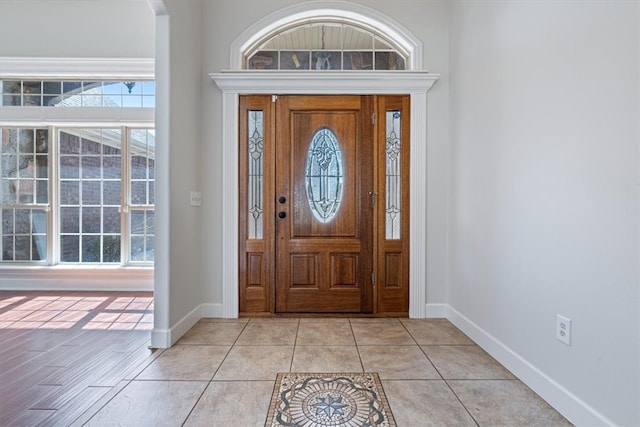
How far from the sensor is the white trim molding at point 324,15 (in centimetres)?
303

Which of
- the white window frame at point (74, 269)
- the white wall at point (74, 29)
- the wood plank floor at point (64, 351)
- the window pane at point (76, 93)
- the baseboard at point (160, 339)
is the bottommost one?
the wood plank floor at point (64, 351)

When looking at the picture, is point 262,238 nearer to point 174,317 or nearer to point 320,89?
point 174,317

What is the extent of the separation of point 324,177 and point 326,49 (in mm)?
1288

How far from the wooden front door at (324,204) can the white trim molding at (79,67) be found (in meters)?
1.73

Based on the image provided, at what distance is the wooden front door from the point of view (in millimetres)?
3031

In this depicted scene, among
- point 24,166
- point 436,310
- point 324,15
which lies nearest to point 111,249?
point 24,166

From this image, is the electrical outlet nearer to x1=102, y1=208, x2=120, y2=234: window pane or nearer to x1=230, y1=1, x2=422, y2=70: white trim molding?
x1=230, y1=1, x2=422, y2=70: white trim molding

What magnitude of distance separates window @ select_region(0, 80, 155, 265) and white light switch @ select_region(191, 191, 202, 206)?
1.45 meters

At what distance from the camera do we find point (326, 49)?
3.14 metres

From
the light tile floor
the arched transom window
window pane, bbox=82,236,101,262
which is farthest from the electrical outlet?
window pane, bbox=82,236,101,262

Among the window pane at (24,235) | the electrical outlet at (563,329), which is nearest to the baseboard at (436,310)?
the electrical outlet at (563,329)

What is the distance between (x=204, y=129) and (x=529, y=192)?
8.85 feet

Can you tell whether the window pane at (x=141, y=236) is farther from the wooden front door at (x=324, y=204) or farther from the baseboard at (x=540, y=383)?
the baseboard at (x=540, y=383)

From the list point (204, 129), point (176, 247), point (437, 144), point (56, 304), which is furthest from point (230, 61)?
point (56, 304)
